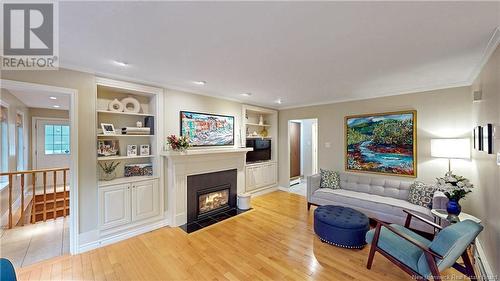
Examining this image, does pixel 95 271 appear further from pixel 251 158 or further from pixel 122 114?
pixel 251 158

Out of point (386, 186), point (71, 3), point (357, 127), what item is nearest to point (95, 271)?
point (71, 3)

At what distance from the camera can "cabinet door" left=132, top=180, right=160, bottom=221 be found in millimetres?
3078

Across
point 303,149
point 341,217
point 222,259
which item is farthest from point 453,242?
point 303,149

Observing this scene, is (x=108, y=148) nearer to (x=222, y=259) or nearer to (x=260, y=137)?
(x=222, y=259)

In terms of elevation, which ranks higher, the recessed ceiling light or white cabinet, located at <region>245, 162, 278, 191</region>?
the recessed ceiling light

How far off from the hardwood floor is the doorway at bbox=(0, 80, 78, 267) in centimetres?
54

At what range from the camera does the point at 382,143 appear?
388 centimetres

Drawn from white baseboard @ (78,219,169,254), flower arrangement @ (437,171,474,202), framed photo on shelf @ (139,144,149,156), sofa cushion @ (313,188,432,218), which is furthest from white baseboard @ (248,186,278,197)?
flower arrangement @ (437,171,474,202)

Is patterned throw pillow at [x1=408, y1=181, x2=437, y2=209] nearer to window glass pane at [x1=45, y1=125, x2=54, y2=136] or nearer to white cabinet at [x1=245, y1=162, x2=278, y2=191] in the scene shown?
white cabinet at [x1=245, y1=162, x2=278, y2=191]

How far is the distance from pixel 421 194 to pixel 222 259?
3.15 meters

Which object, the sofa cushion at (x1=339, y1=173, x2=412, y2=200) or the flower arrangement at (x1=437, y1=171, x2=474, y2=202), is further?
the sofa cushion at (x1=339, y1=173, x2=412, y2=200)

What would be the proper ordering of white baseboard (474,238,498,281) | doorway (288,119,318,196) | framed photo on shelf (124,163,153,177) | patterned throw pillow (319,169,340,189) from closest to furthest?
white baseboard (474,238,498,281) → framed photo on shelf (124,163,153,177) → patterned throw pillow (319,169,340,189) → doorway (288,119,318,196)

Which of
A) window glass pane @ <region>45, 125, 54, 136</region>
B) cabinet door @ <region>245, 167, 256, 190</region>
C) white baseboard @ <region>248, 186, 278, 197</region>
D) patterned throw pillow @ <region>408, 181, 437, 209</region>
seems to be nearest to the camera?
patterned throw pillow @ <region>408, 181, 437, 209</region>

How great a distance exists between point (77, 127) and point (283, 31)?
2790mm
